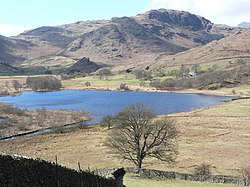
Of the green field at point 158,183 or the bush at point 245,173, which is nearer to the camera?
the green field at point 158,183

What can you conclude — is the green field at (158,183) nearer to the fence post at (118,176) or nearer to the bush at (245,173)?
the bush at (245,173)

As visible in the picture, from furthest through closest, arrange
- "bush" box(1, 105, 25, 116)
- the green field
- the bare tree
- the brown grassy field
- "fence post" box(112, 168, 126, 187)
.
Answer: "bush" box(1, 105, 25, 116)
the brown grassy field
the bare tree
the green field
"fence post" box(112, 168, 126, 187)

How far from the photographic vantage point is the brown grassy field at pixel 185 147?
5666 cm

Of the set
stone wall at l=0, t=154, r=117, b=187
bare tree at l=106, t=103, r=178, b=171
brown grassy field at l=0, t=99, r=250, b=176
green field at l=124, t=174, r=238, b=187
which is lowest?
brown grassy field at l=0, t=99, r=250, b=176

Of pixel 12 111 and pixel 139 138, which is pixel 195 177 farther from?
pixel 12 111

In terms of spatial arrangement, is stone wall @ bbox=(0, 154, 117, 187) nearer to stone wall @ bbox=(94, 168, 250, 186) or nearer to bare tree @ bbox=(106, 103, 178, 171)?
stone wall @ bbox=(94, 168, 250, 186)

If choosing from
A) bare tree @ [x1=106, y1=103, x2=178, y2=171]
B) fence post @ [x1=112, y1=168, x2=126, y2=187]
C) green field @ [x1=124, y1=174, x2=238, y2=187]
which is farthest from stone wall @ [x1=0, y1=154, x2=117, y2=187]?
bare tree @ [x1=106, y1=103, x2=178, y2=171]

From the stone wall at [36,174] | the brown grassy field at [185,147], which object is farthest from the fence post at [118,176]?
the brown grassy field at [185,147]

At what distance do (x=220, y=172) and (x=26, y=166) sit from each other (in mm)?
40580

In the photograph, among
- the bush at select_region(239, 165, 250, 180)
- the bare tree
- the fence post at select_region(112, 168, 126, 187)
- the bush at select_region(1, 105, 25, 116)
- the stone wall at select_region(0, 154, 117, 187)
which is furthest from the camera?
the bush at select_region(1, 105, 25, 116)

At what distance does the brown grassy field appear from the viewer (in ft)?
186

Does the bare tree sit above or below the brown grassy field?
above

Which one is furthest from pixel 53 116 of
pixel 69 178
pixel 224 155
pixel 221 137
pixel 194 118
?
pixel 69 178

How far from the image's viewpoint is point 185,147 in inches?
2749
